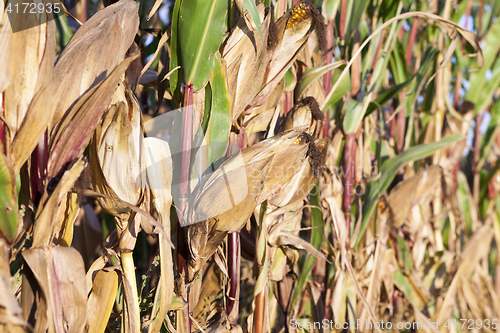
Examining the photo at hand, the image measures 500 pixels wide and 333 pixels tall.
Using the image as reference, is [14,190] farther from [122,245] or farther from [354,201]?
[354,201]

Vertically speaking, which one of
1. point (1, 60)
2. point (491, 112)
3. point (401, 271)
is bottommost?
point (401, 271)

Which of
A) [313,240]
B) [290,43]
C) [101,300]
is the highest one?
[290,43]

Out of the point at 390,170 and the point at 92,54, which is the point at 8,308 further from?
the point at 390,170

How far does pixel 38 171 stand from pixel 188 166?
0.44ft

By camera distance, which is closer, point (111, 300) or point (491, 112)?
point (111, 300)

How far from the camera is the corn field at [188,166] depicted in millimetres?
292

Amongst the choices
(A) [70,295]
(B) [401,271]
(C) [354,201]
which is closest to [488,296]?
(B) [401,271]

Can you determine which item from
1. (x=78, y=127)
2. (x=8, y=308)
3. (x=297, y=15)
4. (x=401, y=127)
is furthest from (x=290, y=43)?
(x=401, y=127)

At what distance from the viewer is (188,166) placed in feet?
1.20

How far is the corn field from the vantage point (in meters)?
0.29

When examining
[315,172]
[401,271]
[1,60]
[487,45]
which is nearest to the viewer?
[1,60]

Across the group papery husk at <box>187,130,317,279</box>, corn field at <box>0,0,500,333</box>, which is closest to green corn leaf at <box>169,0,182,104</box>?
corn field at <box>0,0,500,333</box>

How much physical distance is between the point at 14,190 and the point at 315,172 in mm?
332

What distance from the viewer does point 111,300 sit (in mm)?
356
